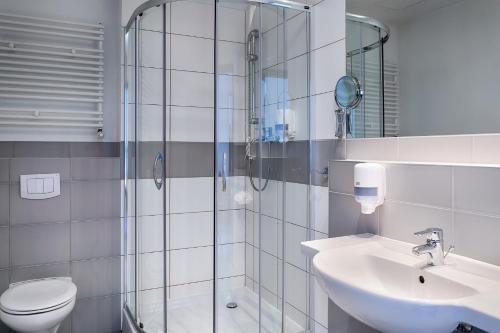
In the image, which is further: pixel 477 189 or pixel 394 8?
pixel 394 8

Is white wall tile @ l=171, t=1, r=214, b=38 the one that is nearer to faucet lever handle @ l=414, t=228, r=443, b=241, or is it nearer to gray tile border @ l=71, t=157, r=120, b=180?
gray tile border @ l=71, t=157, r=120, b=180

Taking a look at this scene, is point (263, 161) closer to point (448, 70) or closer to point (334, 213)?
point (334, 213)

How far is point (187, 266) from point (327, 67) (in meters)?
1.53

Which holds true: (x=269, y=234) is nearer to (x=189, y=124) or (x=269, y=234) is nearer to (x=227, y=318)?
(x=227, y=318)

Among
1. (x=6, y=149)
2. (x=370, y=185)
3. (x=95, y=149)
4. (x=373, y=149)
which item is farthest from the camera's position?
(x=95, y=149)

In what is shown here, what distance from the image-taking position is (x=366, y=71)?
1.68 meters

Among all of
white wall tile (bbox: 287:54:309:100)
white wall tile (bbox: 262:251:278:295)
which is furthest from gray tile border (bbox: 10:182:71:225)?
white wall tile (bbox: 287:54:309:100)

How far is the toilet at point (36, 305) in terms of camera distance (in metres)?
1.80

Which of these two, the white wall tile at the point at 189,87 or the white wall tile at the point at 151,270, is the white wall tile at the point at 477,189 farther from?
the white wall tile at the point at 151,270

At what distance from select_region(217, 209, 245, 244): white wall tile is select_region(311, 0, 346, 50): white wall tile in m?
1.07

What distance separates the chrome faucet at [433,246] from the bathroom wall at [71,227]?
1.97 metres

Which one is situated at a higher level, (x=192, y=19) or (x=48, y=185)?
(x=192, y=19)

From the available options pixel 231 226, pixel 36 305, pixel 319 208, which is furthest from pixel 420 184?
pixel 36 305

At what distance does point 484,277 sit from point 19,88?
105 inches
